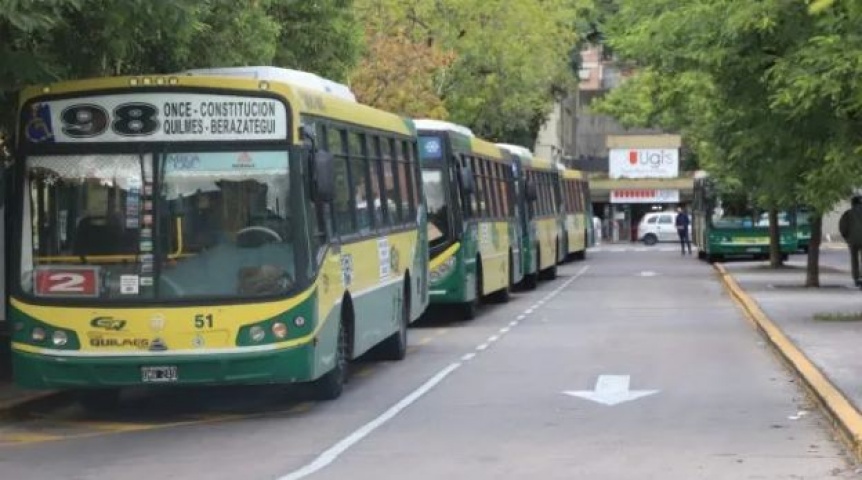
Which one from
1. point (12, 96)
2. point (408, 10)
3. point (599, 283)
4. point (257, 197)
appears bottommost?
point (599, 283)

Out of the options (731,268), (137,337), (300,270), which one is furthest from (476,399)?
(731,268)

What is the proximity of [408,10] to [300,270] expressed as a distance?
32.7m

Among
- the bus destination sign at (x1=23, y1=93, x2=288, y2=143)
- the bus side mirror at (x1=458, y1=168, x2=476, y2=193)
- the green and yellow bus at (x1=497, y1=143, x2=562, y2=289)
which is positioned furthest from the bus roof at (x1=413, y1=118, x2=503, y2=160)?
the bus destination sign at (x1=23, y1=93, x2=288, y2=143)

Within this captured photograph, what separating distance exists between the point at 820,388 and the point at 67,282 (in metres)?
7.11

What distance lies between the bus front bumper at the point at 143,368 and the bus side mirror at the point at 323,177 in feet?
4.46

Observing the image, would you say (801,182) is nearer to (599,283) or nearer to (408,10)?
(599,283)

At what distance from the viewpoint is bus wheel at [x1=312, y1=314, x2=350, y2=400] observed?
46.1ft

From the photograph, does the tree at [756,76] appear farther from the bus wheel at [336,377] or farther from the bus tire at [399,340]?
the bus wheel at [336,377]

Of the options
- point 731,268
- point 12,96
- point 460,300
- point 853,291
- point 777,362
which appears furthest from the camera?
point 731,268

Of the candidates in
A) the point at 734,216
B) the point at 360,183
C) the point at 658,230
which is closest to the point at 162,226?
the point at 360,183

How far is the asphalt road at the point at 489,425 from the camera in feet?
34.2

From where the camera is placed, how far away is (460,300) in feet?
77.6

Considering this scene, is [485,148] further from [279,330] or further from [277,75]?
[279,330]

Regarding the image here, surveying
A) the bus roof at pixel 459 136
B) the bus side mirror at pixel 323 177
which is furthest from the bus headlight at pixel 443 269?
the bus side mirror at pixel 323 177
